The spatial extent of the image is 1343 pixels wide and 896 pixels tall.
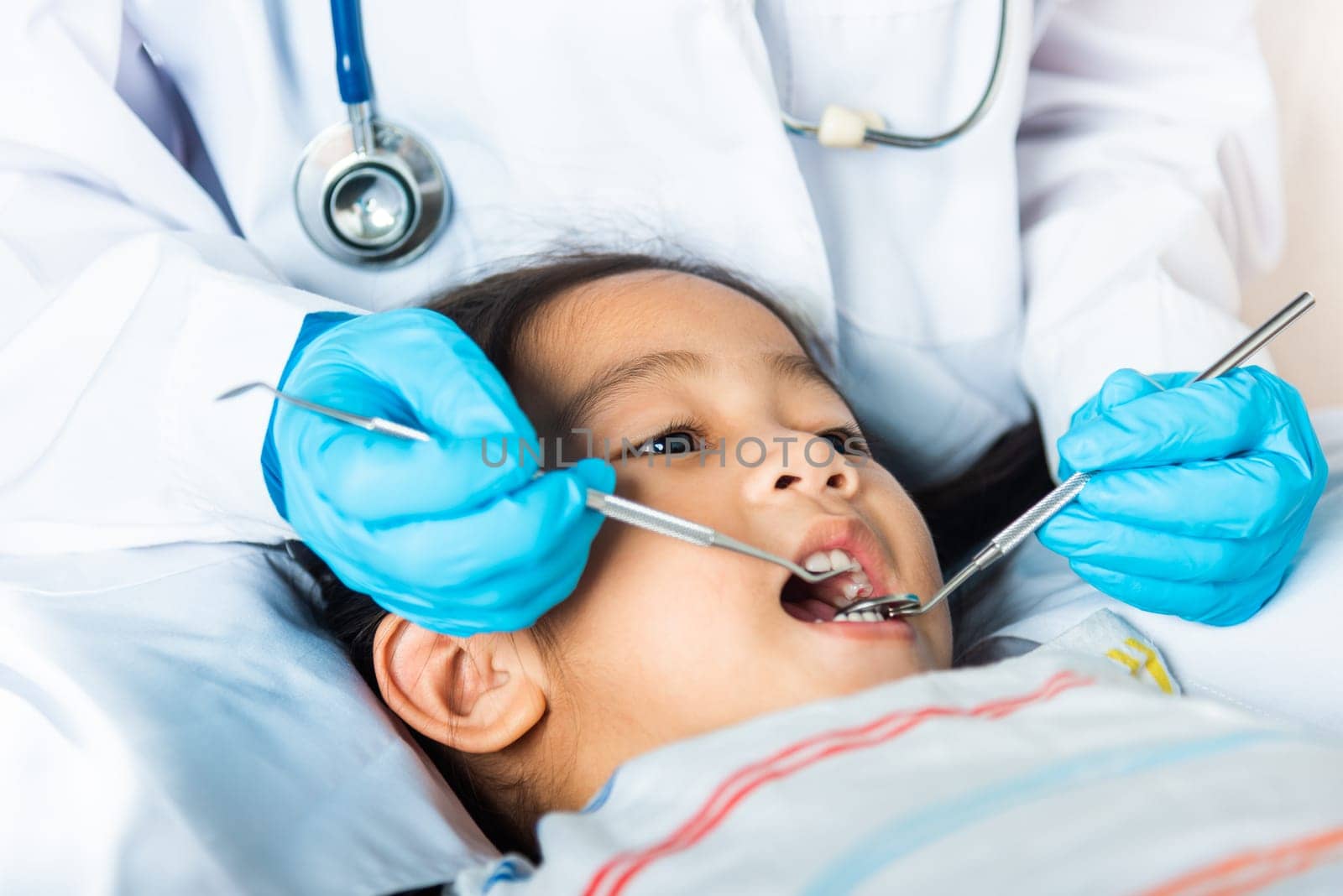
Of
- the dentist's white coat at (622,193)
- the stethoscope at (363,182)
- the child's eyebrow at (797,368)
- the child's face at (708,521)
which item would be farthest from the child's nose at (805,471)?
the stethoscope at (363,182)

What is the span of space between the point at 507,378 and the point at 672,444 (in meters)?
0.19

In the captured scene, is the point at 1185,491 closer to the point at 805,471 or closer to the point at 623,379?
the point at 805,471

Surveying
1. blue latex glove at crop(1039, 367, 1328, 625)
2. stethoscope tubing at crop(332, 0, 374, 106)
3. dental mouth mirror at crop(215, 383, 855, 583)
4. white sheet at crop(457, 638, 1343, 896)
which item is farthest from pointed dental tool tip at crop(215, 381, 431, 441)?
blue latex glove at crop(1039, 367, 1328, 625)

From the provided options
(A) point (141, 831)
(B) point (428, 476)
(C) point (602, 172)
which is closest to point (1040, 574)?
(C) point (602, 172)

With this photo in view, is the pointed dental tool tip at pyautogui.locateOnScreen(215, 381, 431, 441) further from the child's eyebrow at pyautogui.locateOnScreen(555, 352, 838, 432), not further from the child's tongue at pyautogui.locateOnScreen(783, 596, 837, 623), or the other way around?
the child's tongue at pyautogui.locateOnScreen(783, 596, 837, 623)

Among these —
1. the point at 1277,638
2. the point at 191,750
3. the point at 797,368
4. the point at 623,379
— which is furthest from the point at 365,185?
the point at 1277,638

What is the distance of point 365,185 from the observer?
116 cm

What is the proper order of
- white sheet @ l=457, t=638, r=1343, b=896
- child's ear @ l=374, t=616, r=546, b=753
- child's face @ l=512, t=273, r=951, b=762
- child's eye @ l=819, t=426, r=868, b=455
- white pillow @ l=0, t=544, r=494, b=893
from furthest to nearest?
child's eye @ l=819, t=426, r=868, b=455, child's ear @ l=374, t=616, r=546, b=753, child's face @ l=512, t=273, r=951, b=762, white pillow @ l=0, t=544, r=494, b=893, white sheet @ l=457, t=638, r=1343, b=896

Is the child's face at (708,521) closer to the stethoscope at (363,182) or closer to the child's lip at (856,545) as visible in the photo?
the child's lip at (856,545)

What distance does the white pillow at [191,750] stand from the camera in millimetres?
762

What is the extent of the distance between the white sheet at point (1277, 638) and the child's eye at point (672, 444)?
15.6 inches

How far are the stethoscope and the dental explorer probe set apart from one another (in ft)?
1.94

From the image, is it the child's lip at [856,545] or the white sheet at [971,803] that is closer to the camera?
the white sheet at [971,803]

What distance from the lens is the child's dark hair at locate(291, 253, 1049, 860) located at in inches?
41.8
